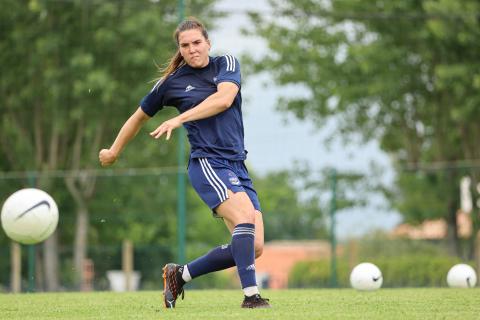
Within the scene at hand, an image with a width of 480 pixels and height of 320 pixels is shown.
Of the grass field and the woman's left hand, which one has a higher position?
the woman's left hand

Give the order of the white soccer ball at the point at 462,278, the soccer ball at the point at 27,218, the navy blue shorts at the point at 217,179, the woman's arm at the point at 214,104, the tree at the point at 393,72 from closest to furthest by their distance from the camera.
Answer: the woman's arm at the point at 214,104, the navy blue shorts at the point at 217,179, the soccer ball at the point at 27,218, the white soccer ball at the point at 462,278, the tree at the point at 393,72

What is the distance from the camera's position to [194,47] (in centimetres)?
740

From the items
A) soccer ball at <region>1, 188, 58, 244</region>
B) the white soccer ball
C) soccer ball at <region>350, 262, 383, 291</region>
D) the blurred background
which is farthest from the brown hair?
the blurred background

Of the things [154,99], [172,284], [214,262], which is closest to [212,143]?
[154,99]

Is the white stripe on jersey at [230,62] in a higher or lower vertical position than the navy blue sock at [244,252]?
higher

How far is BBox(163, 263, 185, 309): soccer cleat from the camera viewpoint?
25.4ft

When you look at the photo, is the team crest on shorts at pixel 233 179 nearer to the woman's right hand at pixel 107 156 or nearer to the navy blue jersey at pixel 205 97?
the navy blue jersey at pixel 205 97

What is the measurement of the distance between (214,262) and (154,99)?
4.29 feet

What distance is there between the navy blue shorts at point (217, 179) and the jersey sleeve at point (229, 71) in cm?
57

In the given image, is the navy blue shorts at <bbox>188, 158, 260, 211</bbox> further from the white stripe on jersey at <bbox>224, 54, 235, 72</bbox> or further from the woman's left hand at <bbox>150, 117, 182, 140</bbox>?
the white stripe on jersey at <bbox>224, 54, 235, 72</bbox>

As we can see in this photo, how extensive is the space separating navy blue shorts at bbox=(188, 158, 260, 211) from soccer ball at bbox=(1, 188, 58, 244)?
7.87ft

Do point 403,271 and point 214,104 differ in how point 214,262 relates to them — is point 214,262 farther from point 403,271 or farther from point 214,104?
point 403,271

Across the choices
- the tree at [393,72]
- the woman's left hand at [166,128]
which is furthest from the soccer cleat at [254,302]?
the tree at [393,72]

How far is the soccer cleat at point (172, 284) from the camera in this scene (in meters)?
7.74
